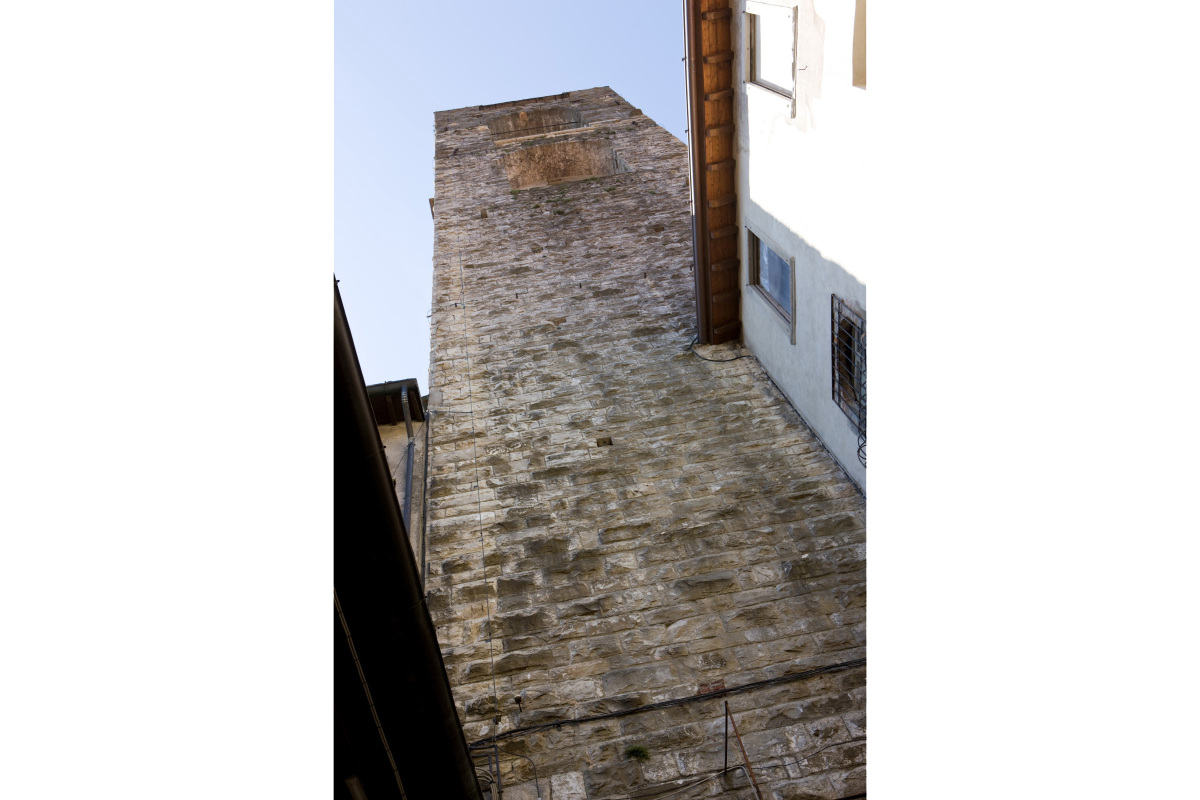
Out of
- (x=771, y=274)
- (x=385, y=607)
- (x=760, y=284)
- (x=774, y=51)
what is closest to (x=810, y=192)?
(x=774, y=51)

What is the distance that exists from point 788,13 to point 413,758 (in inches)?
251

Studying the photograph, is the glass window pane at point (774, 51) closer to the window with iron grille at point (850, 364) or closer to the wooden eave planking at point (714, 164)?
the wooden eave planking at point (714, 164)

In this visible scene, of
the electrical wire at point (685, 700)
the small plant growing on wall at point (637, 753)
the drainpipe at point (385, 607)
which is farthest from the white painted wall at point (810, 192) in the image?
the drainpipe at point (385, 607)

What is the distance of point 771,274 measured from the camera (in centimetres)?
966

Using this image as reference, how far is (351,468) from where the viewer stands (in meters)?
3.55

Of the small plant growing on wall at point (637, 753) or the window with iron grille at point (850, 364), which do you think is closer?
the small plant growing on wall at point (637, 753)

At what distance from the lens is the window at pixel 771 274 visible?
9188 mm

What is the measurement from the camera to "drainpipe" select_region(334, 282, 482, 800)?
3525 millimetres

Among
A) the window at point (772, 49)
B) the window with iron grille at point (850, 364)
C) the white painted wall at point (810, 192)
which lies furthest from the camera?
the window at point (772, 49)

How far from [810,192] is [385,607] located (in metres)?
5.57

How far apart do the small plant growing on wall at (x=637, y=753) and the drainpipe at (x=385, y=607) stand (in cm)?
138
